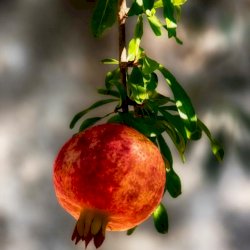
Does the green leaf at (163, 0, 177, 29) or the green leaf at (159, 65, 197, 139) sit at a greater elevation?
the green leaf at (163, 0, 177, 29)

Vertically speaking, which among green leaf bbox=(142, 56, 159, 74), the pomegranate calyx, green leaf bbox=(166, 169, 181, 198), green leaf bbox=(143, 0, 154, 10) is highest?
green leaf bbox=(143, 0, 154, 10)

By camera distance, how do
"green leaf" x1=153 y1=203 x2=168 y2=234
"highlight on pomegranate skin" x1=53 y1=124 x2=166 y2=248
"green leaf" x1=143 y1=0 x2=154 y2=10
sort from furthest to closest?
"green leaf" x1=153 y1=203 x2=168 y2=234
"green leaf" x1=143 y1=0 x2=154 y2=10
"highlight on pomegranate skin" x1=53 y1=124 x2=166 y2=248

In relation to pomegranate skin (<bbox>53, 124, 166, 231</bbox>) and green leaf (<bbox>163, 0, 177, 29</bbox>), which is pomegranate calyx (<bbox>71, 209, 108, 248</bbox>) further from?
green leaf (<bbox>163, 0, 177, 29</bbox>)

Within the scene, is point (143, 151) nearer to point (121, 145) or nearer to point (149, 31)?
point (121, 145)

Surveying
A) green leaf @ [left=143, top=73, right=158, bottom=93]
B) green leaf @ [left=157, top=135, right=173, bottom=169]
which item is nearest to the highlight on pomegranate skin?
green leaf @ [left=143, top=73, right=158, bottom=93]

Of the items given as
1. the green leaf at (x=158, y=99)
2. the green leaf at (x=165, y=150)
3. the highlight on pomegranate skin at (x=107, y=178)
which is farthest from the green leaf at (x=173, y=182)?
the highlight on pomegranate skin at (x=107, y=178)

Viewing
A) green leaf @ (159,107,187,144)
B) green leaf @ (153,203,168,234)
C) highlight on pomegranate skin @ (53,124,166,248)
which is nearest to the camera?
highlight on pomegranate skin @ (53,124,166,248)

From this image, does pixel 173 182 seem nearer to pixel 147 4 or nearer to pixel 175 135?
pixel 175 135

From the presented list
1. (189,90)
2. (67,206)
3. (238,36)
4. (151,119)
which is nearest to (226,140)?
(189,90)

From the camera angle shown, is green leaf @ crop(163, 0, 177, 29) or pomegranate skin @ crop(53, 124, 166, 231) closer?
pomegranate skin @ crop(53, 124, 166, 231)
